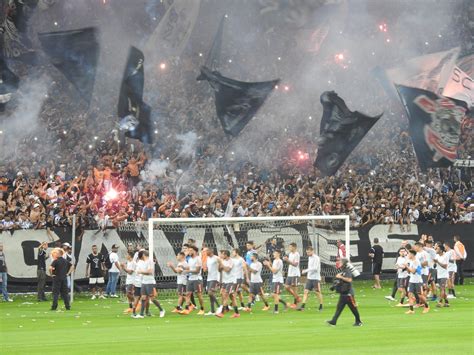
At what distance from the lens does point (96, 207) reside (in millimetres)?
31703

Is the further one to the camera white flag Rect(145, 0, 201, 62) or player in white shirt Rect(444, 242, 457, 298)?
white flag Rect(145, 0, 201, 62)

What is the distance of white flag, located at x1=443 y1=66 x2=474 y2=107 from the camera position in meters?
38.1

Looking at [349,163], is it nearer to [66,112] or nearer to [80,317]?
[66,112]

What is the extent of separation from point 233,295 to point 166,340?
20.2 ft

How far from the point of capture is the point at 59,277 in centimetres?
2723

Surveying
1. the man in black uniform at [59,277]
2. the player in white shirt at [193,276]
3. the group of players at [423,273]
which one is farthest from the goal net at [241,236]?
the player in white shirt at [193,276]

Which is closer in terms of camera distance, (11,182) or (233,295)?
(233,295)

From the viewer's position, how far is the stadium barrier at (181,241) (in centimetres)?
3102

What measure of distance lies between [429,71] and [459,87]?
1704mm

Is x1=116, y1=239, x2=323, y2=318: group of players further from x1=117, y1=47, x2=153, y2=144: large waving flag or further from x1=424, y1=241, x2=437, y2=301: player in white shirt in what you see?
x1=117, y1=47, x2=153, y2=144: large waving flag

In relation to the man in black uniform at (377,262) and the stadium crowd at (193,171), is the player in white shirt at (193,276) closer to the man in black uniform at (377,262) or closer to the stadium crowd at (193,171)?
the stadium crowd at (193,171)

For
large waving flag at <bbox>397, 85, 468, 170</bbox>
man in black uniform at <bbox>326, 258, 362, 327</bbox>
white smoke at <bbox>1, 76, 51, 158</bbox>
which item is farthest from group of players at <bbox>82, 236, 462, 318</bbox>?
white smoke at <bbox>1, 76, 51, 158</bbox>

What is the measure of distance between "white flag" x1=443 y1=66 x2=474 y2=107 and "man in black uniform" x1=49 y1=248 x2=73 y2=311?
1902 centimetres

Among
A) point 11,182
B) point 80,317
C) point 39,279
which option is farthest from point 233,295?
point 11,182
